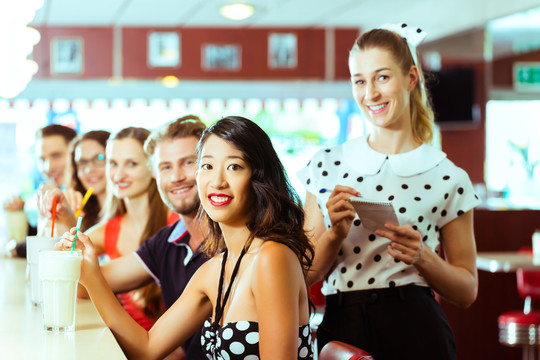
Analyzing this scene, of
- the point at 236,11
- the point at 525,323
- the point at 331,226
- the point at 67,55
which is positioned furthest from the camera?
the point at 67,55

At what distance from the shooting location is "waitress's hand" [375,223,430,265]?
1.90 m

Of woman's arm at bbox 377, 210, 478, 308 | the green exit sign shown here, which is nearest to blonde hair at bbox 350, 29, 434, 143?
woman's arm at bbox 377, 210, 478, 308

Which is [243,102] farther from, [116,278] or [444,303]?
[116,278]

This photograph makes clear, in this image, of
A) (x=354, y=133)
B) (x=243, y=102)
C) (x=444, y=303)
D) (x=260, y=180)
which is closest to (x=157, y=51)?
(x=243, y=102)

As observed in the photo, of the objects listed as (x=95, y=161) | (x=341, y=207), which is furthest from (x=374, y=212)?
(x=95, y=161)

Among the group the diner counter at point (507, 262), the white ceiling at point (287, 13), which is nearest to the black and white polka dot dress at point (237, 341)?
the diner counter at point (507, 262)

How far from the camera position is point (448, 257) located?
2113 millimetres

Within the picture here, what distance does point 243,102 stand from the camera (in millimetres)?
8969

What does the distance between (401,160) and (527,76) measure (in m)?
6.33

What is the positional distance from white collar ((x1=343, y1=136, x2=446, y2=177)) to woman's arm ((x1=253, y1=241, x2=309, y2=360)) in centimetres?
62

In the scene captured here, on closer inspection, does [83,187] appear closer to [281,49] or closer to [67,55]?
[67,55]

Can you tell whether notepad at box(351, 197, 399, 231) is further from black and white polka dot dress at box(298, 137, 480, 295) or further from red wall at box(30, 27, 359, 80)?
red wall at box(30, 27, 359, 80)

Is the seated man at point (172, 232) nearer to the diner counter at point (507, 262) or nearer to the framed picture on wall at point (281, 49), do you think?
the diner counter at point (507, 262)

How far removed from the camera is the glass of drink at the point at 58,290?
1.60 m
